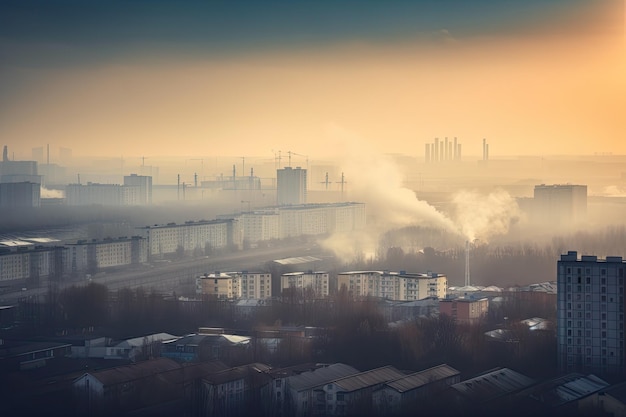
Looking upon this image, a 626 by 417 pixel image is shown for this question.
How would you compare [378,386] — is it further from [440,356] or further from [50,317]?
[50,317]

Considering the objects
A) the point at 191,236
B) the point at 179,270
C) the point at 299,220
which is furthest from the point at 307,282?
the point at 299,220

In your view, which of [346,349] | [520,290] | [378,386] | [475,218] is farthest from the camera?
[475,218]

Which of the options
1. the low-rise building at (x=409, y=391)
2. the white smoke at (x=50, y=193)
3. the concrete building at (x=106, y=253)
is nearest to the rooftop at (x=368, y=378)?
the low-rise building at (x=409, y=391)

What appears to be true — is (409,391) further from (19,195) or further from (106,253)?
(19,195)

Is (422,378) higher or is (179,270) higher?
(179,270)

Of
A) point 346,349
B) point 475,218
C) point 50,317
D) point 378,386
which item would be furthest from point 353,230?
point 378,386

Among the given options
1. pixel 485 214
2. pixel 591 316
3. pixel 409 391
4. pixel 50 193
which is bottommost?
pixel 409 391
